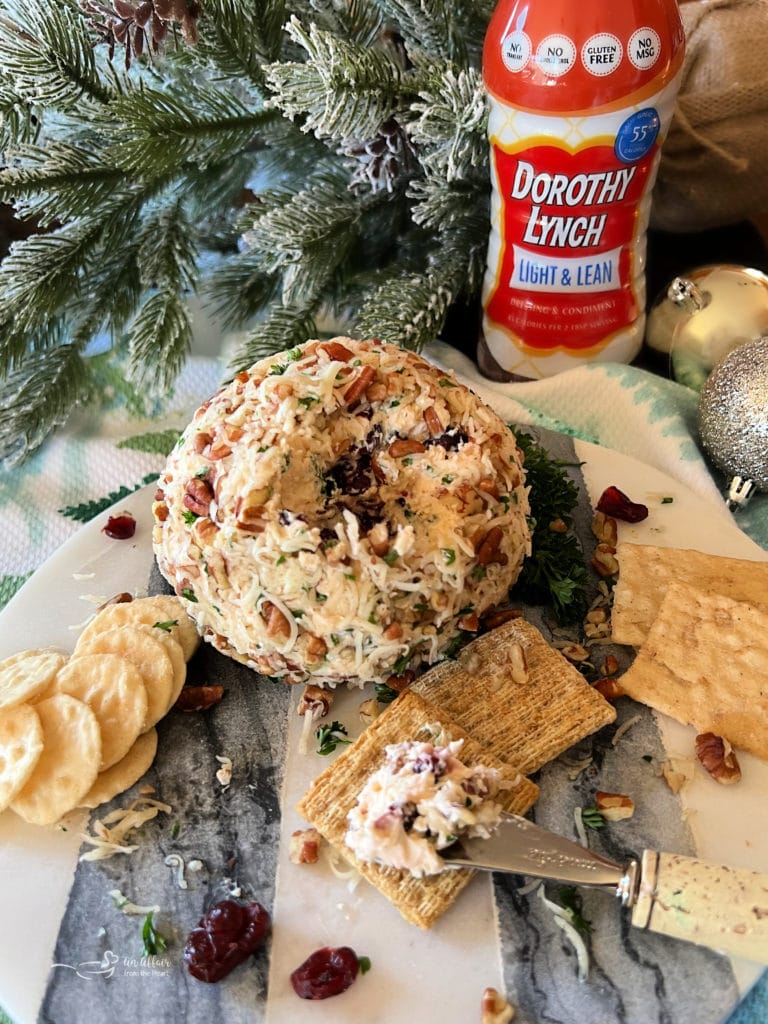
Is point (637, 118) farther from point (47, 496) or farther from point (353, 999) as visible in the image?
point (353, 999)

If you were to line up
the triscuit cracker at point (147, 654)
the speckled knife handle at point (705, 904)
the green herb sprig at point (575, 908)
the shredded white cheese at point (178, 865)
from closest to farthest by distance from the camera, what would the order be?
1. the speckled knife handle at point (705, 904)
2. the green herb sprig at point (575, 908)
3. the shredded white cheese at point (178, 865)
4. the triscuit cracker at point (147, 654)

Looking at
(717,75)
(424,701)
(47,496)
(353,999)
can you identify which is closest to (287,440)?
(424,701)

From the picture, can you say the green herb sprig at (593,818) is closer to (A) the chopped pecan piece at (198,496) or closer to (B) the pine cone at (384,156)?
(A) the chopped pecan piece at (198,496)

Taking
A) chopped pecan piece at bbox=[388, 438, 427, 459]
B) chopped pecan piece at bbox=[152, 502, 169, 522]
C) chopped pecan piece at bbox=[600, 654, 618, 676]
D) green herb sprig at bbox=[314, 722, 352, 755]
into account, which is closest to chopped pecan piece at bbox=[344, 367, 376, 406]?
chopped pecan piece at bbox=[388, 438, 427, 459]

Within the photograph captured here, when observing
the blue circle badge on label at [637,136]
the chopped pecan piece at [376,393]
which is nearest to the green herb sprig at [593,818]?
the chopped pecan piece at [376,393]

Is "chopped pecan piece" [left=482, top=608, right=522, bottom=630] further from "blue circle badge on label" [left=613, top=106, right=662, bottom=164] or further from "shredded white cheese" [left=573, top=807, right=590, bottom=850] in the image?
"blue circle badge on label" [left=613, top=106, right=662, bottom=164]

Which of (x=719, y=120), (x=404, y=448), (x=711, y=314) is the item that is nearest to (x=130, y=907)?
(x=404, y=448)
